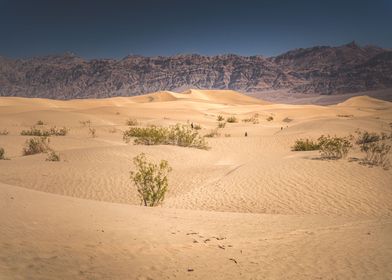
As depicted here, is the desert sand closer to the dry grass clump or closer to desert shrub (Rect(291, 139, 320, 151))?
desert shrub (Rect(291, 139, 320, 151))

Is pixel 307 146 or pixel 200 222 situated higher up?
pixel 307 146

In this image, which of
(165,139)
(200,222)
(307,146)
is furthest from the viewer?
(165,139)

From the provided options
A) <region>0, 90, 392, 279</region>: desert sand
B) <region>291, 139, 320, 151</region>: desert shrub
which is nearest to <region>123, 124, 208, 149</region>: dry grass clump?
<region>0, 90, 392, 279</region>: desert sand

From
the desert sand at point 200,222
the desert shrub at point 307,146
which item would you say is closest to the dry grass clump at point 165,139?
the desert sand at point 200,222

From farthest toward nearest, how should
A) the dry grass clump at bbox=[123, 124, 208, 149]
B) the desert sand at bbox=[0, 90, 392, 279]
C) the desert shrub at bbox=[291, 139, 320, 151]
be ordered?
the dry grass clump at bbox=[123, 124, 208, 149] < the desert shrub at bbox=[291, 139, 320, 151] < the desert sand at bbox=[0, 90, 392, 279]

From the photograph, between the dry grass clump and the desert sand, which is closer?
the desert sand

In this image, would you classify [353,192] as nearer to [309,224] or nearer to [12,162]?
[309,224]

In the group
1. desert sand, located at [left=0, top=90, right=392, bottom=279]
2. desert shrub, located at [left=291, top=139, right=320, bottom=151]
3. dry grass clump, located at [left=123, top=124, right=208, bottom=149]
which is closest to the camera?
desert sand, located at [left=0, top=90, right=392, bottom=279]

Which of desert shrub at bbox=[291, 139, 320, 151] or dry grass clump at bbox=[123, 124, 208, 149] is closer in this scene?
desert shrub at bbox=[291, 139, 320, 151]

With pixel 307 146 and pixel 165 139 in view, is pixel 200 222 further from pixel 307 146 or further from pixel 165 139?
pixel 165 139

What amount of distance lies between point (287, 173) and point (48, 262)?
8.86 metres

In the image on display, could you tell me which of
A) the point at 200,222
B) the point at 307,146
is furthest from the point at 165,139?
the point at 200,222

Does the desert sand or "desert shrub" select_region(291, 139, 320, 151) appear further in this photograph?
"desert shrub" select_region(291, 139, 320, 151)

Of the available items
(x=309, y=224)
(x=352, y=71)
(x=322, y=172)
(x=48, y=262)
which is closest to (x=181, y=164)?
(x=322, y=172)
